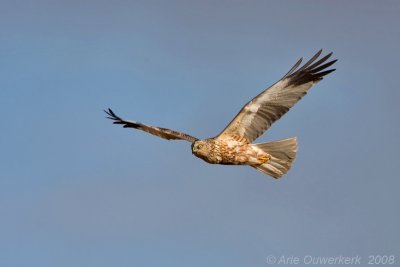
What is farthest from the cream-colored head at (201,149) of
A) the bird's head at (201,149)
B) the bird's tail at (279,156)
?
the bird's tail at (279,156)

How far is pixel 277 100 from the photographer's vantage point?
12.9 metres

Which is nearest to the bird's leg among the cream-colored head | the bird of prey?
the bird of prey

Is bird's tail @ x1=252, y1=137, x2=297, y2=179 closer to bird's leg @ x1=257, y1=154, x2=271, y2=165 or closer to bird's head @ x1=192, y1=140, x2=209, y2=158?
bird's leg @ x1=257, y1=154, x2=271, y2=165

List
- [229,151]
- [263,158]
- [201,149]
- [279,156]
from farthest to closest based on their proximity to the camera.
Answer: [279,156]
[263,158]
[229,151]
[201,149]

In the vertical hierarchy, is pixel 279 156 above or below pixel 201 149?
above

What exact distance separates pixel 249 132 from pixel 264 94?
79cm

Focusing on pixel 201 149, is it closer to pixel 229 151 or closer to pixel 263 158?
pixel 229 151

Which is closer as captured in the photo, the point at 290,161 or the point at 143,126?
the point at 290,161

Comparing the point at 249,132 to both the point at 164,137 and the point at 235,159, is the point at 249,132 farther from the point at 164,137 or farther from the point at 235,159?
the point at 164,137

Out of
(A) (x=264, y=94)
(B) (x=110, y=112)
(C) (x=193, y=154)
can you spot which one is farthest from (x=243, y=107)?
(B) (x=110, y=112)

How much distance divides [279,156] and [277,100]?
1.09m

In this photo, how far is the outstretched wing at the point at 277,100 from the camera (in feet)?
41.9

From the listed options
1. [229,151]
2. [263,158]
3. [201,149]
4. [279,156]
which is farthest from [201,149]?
[279,156]

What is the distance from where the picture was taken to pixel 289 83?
42.2 feet
